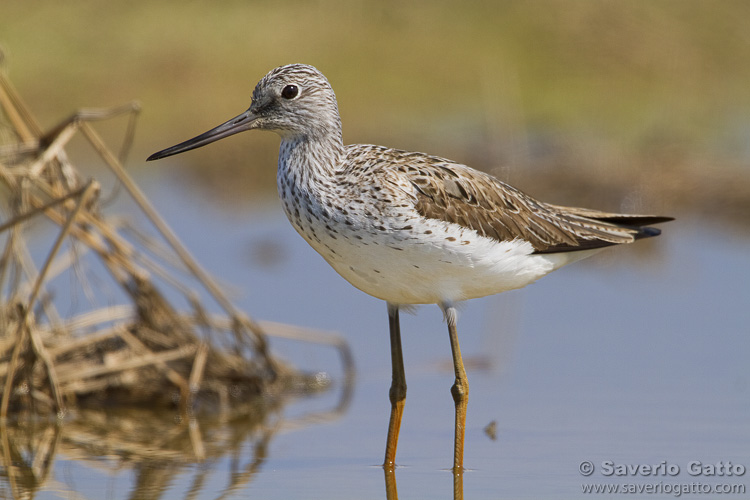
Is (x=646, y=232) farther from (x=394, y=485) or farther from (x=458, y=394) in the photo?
(x=394, y=485)

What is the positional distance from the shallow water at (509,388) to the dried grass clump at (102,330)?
1.76 feet

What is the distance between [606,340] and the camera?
989cm

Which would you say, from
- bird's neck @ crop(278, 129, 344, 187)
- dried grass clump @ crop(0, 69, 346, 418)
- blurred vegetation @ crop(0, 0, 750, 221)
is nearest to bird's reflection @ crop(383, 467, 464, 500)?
bird's neck @ crop(278, 129, 344, 187)

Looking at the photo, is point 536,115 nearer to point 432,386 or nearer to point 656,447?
point 432,386

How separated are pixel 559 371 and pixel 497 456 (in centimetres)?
199

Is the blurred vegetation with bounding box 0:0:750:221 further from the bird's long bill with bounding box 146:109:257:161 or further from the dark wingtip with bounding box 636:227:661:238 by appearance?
the bird's long bill with bounding box 146:109:257:161

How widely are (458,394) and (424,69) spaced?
13.3 metres

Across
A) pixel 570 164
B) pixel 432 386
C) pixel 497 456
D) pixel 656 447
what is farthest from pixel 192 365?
pixel 570 164

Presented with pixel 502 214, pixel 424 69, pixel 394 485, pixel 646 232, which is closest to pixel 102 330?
pixel 394 485

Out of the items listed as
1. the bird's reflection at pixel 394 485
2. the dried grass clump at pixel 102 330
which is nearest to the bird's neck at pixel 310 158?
the dried grass clump at pixel 102 330

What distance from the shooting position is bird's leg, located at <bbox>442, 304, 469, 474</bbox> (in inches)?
274

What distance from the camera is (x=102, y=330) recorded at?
873cm

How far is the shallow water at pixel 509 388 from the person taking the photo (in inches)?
271

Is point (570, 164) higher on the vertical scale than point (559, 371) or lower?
higher
